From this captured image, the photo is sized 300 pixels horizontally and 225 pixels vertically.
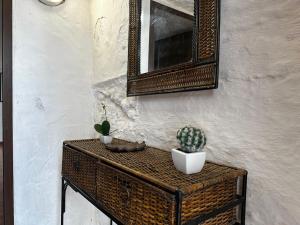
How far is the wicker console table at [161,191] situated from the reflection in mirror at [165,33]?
372mm

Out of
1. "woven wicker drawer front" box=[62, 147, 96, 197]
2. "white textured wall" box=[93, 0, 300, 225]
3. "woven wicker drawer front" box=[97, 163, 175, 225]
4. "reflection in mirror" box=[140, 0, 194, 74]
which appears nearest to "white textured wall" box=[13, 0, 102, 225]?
"woven wicker drawer front" box=[62, 147, 96, 197]

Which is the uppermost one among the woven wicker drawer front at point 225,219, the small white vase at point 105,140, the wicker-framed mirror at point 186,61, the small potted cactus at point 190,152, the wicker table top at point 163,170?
the wicker-framed mirror at point 186,61

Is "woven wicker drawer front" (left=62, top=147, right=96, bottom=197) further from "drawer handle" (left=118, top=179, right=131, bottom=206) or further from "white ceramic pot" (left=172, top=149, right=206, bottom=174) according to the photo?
"white ceramic pot" (left=172, top=149, right=206, bottom=174)

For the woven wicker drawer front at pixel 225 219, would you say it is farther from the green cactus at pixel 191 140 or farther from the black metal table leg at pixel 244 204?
the green cactus at pixel 191 140

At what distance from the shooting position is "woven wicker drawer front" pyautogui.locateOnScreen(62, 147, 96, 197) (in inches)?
37.2

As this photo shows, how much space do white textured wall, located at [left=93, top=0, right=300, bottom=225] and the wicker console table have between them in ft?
0.19

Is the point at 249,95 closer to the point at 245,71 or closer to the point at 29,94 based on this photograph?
the point at 245,71

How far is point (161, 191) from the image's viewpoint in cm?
59

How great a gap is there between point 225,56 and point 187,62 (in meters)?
0.14

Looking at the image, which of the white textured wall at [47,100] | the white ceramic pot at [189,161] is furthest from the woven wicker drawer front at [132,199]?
the white textured wall at [47,100]

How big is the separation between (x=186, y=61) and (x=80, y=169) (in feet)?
2.05

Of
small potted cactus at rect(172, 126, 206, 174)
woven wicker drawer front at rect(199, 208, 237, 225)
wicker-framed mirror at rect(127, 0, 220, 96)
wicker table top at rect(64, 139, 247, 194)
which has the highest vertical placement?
wicker-framed mirror at rect(127, 0, 220, 96)

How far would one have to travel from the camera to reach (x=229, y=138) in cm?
75

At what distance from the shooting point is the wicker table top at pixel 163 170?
59cm
